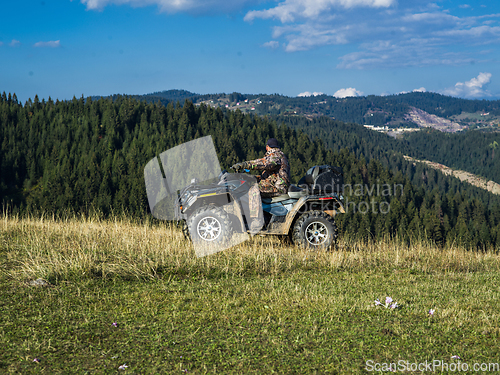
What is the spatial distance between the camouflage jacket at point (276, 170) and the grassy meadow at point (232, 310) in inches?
60.2

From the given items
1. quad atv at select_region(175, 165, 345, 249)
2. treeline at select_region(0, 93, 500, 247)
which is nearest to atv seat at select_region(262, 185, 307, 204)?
quad atv at select_region(175, 165, 345, 249)

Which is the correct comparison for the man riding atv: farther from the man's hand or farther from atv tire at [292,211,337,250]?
atv tire at [292,211,337,250]

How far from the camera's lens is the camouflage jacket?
8.51 metres

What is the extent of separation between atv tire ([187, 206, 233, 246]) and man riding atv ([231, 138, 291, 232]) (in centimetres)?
63

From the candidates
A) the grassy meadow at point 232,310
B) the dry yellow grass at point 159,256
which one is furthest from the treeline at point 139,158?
the grassy meadow at point 232,310

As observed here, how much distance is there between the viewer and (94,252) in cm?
661

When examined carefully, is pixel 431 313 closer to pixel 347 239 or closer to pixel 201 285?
pixel 201 285

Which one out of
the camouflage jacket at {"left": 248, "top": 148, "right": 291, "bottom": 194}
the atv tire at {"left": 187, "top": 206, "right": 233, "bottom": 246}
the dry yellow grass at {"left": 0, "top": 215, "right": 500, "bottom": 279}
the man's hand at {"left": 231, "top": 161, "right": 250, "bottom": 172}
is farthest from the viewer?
the camouflage jacket at {"left": 248, "top": 148, "right": 291, "bottom": 194}

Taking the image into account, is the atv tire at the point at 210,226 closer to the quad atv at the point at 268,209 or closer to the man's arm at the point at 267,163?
the quad atv at the point at 268,209

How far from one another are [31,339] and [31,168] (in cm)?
13317

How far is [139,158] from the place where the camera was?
113312mm

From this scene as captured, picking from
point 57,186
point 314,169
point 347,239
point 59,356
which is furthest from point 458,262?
point 57,186

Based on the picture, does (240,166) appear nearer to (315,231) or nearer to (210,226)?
(210,226)

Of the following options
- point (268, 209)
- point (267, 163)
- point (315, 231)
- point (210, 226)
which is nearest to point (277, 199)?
point (268, 209)
